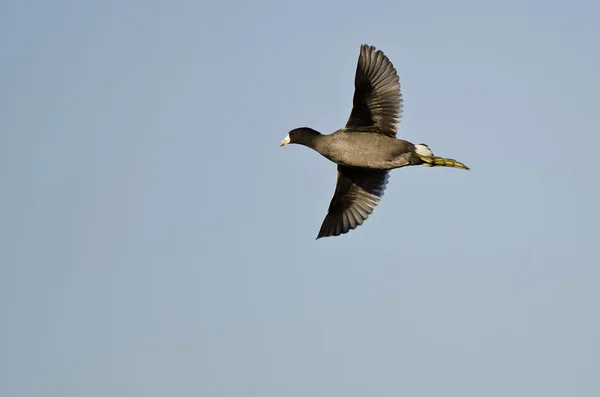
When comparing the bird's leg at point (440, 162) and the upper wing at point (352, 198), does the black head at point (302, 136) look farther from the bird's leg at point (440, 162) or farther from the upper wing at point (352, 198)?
the bird's leg at point (440, 162)

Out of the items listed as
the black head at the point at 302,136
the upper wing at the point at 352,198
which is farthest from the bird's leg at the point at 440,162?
the black head at the point at 302,136

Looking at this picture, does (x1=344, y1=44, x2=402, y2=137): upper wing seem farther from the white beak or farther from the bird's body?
the white beak

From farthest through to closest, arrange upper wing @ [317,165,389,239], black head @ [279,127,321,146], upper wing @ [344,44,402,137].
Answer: upper wing @ [317,165,389,239] < black head @ [279,127,321,146] < upper wing @ [344,44,402,137]

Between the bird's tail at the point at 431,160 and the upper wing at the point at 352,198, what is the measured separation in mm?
1749

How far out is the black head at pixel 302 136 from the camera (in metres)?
20.3

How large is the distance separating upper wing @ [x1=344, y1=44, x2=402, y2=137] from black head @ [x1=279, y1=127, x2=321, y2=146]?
2.82 ft

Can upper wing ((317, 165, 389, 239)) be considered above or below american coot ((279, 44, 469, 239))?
below

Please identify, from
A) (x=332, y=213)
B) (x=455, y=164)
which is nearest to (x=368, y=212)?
(x=332, y=213)

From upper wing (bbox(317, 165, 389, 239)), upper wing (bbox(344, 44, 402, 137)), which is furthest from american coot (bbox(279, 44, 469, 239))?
upper wing (bbox(317, 165, 389, 239))

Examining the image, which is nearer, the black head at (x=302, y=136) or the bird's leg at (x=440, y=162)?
the bird's leg at (x=440, y=162)

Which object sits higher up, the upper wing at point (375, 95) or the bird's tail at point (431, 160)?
the upper wing at point (375, 95)

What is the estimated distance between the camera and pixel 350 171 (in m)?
21.7

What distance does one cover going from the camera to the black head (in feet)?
66.7

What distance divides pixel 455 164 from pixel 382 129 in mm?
1796
